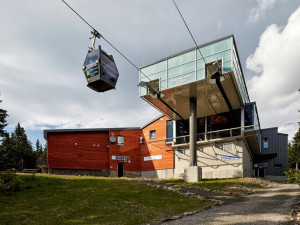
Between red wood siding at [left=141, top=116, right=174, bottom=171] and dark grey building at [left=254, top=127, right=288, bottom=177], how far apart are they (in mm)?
20698

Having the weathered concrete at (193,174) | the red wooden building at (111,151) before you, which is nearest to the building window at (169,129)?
the red wooden building at (111,151)

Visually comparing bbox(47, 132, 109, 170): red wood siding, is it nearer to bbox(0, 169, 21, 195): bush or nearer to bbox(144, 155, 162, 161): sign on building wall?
bbox(144, 155, 162, 161): sign on building wall

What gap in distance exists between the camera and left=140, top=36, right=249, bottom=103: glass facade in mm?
21547

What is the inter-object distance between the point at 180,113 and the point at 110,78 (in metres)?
23.1

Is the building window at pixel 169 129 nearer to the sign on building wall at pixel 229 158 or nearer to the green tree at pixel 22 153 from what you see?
the sign on building wall at pixel 229 158

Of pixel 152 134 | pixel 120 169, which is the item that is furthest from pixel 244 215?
pixel 120 169

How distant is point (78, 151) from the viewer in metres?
35.9

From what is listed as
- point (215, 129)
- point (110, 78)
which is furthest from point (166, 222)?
point (215, 129)

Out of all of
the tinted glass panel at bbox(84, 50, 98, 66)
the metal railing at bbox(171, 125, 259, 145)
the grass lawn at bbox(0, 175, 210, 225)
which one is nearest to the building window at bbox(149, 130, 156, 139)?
the metal railing at bbox(171, 125, 259, 145)

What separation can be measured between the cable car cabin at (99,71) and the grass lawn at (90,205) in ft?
17.4

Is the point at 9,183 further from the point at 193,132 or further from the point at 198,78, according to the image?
the point at 198,78

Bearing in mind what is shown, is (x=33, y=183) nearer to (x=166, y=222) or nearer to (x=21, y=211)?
(x=21, y=211)

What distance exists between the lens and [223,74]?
21.5 metres

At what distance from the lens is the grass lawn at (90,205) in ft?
32.2
